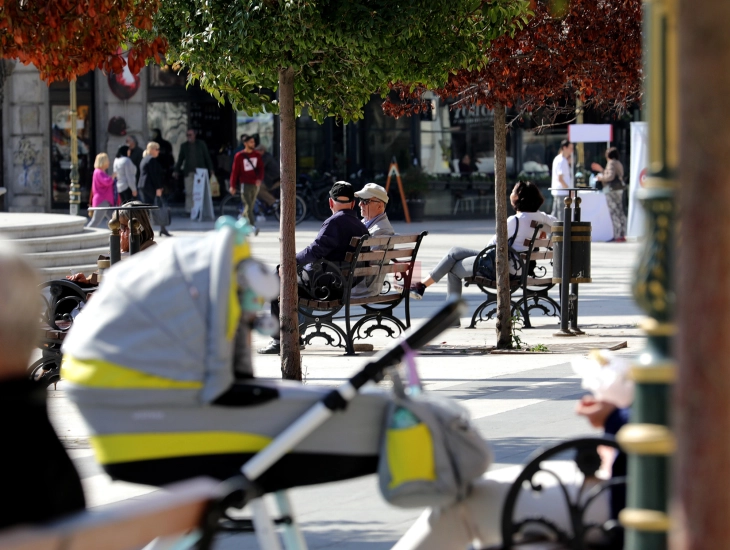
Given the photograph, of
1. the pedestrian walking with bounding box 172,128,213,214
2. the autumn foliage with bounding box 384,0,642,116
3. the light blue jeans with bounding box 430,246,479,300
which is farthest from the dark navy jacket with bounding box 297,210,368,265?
the pedestrian walking with bounding box 172,128,213,214

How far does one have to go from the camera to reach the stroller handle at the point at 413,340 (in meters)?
3.35

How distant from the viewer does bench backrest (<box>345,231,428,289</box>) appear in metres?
9.73

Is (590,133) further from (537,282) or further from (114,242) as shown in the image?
(114,242)

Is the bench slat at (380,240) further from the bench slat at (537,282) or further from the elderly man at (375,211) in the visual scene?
the bench slat at (537,282)

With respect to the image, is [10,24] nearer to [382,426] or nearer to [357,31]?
[357,31]

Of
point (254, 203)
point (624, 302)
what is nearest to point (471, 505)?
point (624, 302)

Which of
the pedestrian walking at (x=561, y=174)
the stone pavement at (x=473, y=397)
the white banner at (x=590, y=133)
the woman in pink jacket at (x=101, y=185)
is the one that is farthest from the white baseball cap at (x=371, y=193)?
the white banner at (x=590, y=133)

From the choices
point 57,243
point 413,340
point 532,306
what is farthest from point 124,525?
point 57,243

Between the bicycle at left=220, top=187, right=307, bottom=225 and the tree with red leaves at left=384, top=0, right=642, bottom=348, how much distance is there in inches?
541

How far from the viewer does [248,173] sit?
23.4m

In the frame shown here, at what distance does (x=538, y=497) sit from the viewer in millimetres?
3479

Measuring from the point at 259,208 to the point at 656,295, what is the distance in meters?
22.8

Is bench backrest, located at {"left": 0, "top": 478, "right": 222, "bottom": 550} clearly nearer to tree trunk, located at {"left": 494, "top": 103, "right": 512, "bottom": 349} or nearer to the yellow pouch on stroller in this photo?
the yellow pouch on stroller

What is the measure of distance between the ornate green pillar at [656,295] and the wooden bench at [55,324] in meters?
5.22
